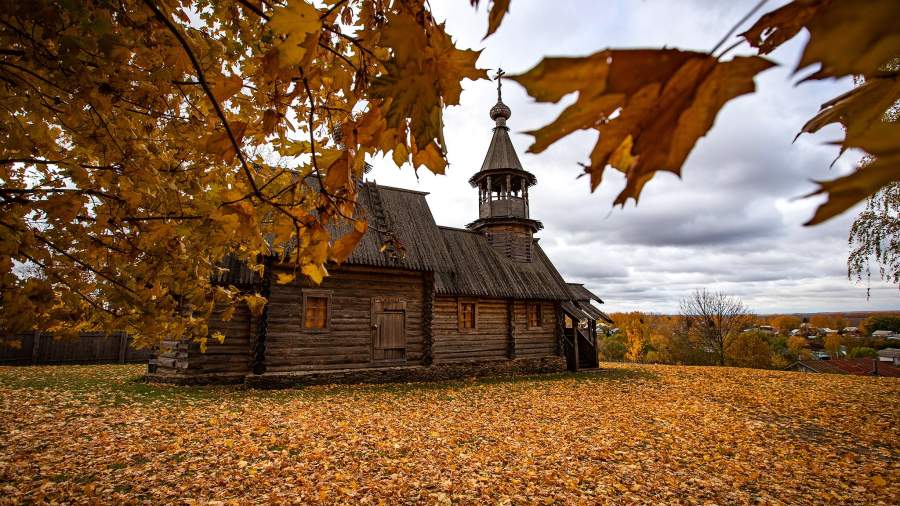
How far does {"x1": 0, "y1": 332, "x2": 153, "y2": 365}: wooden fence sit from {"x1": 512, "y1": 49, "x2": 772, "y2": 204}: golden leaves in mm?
17566

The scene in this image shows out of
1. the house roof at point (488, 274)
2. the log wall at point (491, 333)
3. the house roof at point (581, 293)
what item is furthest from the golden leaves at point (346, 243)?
the house roof at point (581, 293)

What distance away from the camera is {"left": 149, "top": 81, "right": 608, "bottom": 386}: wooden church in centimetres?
1112

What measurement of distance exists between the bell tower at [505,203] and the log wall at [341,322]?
18.9 feet

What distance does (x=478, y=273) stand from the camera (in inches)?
628

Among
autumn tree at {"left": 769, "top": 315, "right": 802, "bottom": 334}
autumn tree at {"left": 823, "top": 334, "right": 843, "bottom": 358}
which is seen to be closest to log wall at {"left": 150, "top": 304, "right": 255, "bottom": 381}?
autumn tree at {"left": 823, "top": 334, "right": 843, "bottom": 358}

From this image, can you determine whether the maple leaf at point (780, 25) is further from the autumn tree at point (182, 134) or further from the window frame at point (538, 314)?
the window frame at point (538, 314)

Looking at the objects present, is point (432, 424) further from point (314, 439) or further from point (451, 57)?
point (451, 57)

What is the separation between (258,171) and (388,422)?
20.4 feet

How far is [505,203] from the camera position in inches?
737

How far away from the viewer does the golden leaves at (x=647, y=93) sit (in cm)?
51

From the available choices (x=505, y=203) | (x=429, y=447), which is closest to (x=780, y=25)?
(x=429, y=447)

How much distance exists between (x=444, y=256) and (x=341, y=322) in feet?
16.0

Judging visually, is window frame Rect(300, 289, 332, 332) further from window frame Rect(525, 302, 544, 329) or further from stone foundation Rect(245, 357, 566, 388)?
window frame Rect(525, 302, 544, 329)

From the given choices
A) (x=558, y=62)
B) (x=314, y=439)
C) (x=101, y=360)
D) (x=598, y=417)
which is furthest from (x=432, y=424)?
(x=101, y=360)
